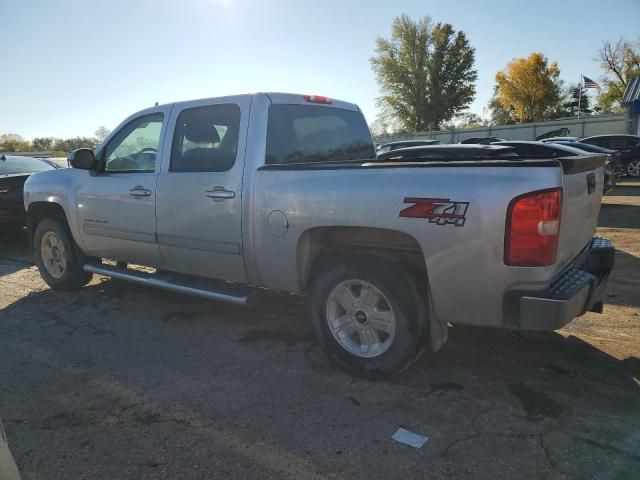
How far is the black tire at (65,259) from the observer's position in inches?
214

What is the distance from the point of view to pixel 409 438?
2.65 metres

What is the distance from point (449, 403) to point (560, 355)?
3.85ft

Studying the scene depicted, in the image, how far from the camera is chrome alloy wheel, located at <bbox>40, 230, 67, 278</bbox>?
5.59 metres

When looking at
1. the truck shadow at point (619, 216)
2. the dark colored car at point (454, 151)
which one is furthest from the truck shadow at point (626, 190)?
the dark colored car at point (454, 151)

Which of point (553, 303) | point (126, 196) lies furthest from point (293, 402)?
point (126, 196)

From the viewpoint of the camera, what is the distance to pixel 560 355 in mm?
3615

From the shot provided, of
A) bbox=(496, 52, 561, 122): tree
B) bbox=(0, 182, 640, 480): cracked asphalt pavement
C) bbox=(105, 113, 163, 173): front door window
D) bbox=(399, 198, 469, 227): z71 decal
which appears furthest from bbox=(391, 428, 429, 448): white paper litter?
bbox=(496, 52, 561, 122): tree

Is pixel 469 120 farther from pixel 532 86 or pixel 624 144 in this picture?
pixel 624 144

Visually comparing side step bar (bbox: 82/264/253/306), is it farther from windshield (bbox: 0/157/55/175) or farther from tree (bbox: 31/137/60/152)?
tree (bbox: 31/137/60/152)

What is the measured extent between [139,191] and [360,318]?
2447 millimetres

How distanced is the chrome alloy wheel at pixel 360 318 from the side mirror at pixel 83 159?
3.03 m

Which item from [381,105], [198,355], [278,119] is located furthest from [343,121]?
[381,105]

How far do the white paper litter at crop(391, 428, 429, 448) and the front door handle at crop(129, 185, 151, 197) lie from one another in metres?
2.98

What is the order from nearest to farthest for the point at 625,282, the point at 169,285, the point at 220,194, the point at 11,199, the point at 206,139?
the point at 220,194
the point at 206,139
the point at 169,285
the point at 625,282
the point at 11,199
